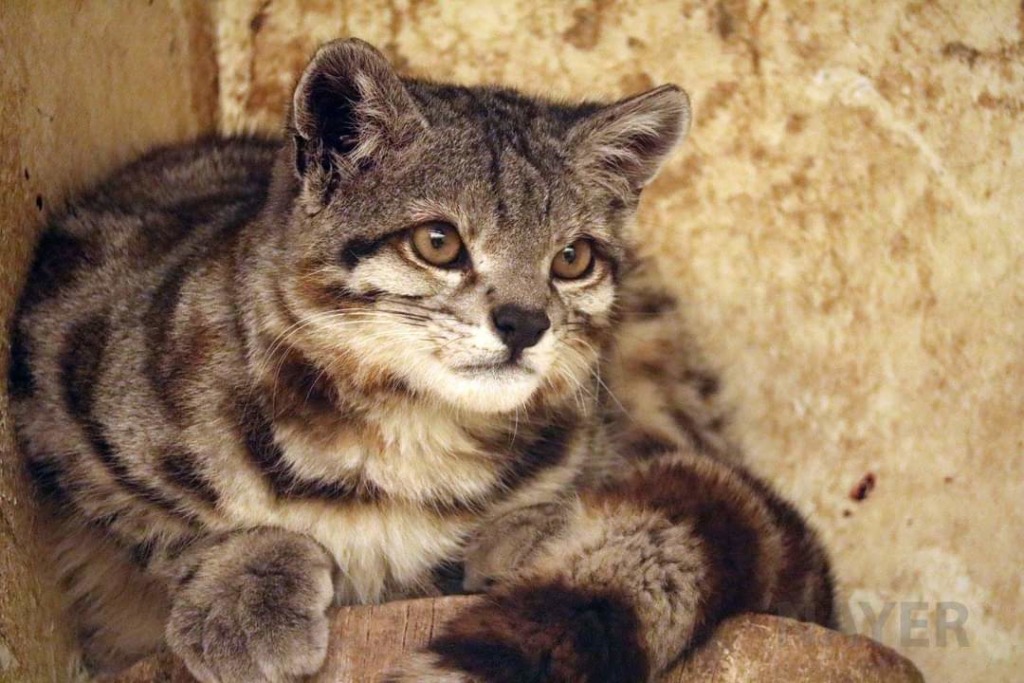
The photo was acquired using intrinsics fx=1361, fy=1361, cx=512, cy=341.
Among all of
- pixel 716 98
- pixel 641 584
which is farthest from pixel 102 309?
pixel 716 98

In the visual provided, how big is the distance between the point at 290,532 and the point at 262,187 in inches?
47.3

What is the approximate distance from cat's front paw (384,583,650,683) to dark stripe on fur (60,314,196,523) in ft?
2.50

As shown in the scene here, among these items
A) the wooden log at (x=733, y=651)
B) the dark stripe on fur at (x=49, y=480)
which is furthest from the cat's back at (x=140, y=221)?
the wooden log at (x=733, y=651)

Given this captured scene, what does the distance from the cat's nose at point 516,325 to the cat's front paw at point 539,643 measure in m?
0.49

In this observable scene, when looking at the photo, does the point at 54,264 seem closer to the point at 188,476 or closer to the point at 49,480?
the point at 49,480

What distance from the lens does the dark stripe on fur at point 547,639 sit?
248 cm

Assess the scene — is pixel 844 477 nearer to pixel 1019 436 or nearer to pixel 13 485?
pixel 1019 436

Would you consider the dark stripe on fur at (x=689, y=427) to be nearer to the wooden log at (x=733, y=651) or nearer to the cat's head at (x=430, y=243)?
the cat's head at (x=430, y=243)

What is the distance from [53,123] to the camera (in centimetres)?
325

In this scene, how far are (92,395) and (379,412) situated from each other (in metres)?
0.67

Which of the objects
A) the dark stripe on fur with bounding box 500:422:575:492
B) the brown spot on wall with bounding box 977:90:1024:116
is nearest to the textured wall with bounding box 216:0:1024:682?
the brown spot on wall with bounding box 977:90:1024:116

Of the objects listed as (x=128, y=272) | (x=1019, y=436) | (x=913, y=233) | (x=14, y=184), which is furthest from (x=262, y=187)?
(x=1019, y=436)

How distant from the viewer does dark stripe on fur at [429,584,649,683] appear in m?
2.48

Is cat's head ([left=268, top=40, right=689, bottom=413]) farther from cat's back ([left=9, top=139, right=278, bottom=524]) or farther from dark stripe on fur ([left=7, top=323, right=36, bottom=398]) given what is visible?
dark stripe on fur ([left=7, top=323, right=36, bottom=398])
